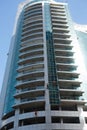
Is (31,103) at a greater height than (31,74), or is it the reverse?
(31,74)

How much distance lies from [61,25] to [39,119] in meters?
38.9

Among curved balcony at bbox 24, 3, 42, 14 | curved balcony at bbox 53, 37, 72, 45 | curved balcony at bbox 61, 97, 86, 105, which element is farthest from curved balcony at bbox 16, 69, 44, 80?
curved balcony at bbox 24, 3, 42, 14

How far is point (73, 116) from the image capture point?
175 ft

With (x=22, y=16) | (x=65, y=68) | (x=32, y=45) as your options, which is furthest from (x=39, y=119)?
(x=22, y=16)

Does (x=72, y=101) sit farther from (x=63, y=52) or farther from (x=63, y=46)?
(x=63, y=46)

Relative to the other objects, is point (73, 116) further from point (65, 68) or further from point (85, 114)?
point (65, 68)

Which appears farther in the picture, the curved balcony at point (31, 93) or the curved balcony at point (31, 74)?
the curved balcony at point (31, 74)

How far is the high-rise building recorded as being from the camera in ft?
177

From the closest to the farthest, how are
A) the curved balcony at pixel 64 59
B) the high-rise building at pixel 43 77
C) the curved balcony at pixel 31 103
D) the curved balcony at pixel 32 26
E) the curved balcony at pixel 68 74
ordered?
the high-rise building at pixel 43 77 < the curved balcony at pixel 31 103 < the curved balcony at pixel 68 74 < the curved balcony at pixel 64 59 < the curved balcony at pixel 32 26

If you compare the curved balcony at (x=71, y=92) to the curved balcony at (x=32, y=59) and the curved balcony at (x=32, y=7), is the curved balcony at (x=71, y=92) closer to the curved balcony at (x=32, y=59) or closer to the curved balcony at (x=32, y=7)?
the curved balcony at (x=32, y=59)

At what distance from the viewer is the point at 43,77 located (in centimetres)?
6259

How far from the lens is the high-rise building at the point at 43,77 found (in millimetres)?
53906

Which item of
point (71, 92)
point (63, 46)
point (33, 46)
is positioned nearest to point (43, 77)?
point (71, 92)

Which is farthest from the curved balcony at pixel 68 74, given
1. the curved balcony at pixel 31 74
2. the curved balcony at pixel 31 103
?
the curved balcony at pixel 31 103
